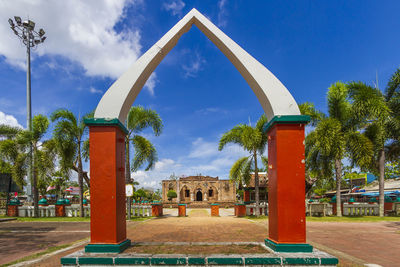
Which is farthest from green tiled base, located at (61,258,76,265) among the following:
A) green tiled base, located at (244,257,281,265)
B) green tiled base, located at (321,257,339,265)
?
green tiled base, located at (321,257,339,265)

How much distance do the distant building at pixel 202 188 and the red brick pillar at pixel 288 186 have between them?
110 feet

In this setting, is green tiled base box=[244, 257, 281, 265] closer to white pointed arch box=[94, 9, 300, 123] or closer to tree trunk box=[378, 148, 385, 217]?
white pointed arch box=[94, 9, 300, 123]

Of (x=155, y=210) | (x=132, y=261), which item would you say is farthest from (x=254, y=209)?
(x=132, y=261)

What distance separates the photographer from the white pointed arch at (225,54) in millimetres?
4551

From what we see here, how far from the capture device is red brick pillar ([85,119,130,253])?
4.24 meters

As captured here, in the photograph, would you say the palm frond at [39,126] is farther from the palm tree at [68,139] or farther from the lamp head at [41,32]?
the lamp head at [41,32]

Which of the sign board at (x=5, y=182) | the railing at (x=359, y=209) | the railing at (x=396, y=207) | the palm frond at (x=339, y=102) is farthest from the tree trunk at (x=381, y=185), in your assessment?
the sign board at (x=5, y=182)

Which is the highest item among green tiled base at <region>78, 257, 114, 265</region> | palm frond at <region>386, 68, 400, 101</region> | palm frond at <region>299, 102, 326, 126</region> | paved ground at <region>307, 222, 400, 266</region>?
palm frond at <region>386, 68, 400, 101</region>

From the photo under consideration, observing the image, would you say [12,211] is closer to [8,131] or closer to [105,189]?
[8,131]

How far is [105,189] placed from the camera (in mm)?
4340

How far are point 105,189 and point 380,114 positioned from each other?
13.6 m

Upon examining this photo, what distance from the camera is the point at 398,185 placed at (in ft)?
87.6

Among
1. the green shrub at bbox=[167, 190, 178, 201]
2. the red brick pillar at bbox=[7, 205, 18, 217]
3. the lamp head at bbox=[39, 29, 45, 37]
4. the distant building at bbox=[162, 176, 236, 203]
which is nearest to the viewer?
the red brick pillar at bbox=[7, 205, 18, 217]

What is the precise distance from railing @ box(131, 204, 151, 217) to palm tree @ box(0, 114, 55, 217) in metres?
5.41
